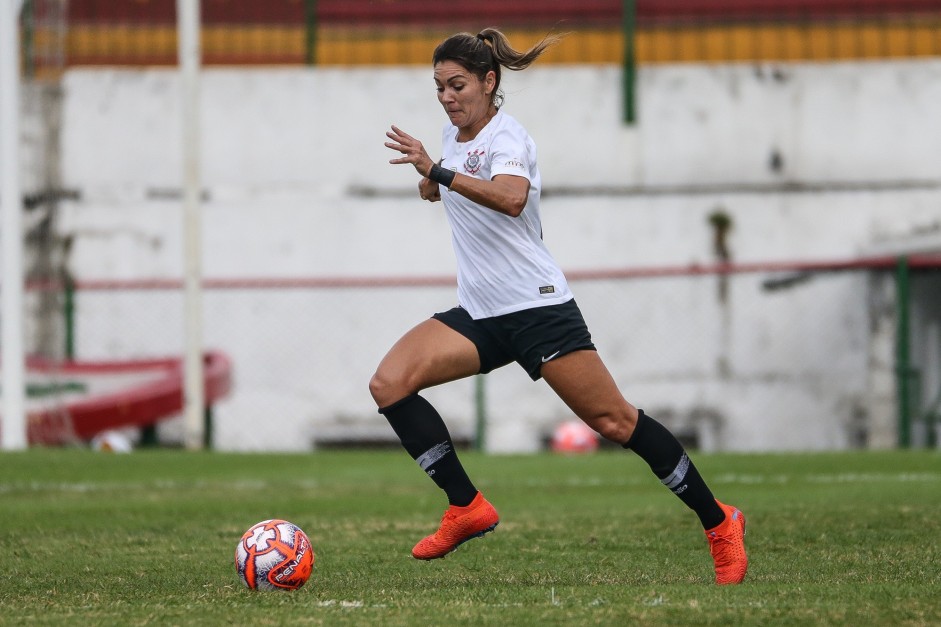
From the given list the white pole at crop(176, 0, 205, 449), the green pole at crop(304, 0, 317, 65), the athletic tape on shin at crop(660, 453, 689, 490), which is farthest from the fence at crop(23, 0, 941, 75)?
the athletic tape on shin at crop(660, 453, 689, 490)

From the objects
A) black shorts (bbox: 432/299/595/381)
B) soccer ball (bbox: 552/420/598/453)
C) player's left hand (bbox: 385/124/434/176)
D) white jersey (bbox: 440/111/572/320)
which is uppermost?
player's left hand (bbox: 385/124/434/176)

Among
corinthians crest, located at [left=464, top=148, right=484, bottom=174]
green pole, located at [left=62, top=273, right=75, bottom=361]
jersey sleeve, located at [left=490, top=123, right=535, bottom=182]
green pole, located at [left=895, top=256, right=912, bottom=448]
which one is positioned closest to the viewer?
jersey sleeve, located at [left=490, top=123, right=535, bottom=182]

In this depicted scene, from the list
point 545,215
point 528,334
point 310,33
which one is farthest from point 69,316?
point 528,334

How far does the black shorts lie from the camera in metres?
6.07

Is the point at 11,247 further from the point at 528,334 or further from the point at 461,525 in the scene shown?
the point at 528,334

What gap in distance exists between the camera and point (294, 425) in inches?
725

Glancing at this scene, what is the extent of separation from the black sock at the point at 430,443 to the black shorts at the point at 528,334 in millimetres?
317

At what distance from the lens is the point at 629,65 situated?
61.0ft

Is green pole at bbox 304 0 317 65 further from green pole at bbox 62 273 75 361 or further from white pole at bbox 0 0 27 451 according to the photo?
white pole at bbox 0 0 27 451

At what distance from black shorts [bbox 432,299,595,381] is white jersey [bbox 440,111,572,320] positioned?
0.04m

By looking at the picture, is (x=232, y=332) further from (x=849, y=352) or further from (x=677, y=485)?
(x=677, y=485)

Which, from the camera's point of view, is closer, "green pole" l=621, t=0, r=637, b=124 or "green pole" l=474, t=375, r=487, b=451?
"green pole" l=474, t=375, r=487, b=451

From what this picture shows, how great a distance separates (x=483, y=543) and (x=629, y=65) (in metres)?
11.9

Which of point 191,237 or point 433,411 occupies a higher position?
point 191,237
